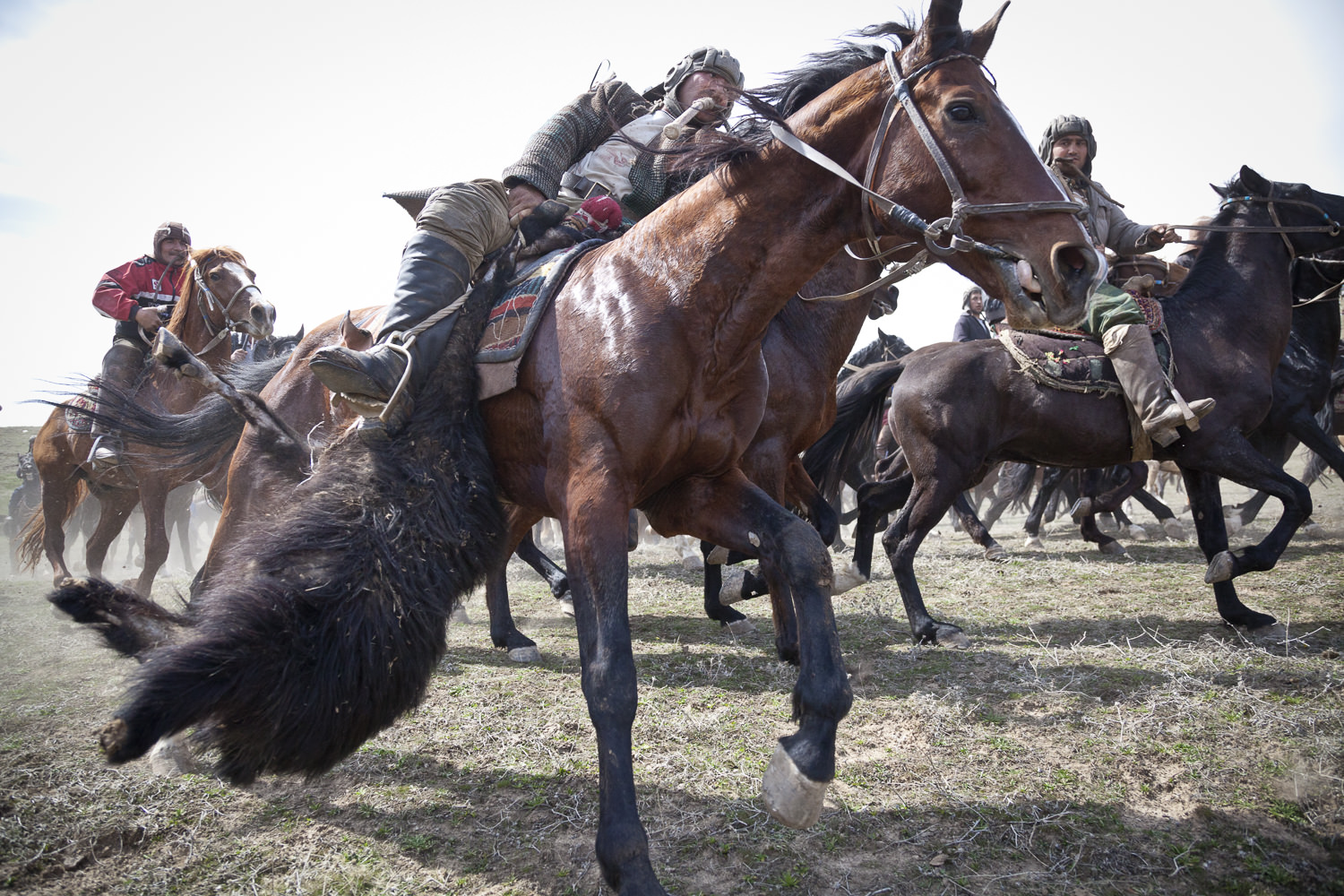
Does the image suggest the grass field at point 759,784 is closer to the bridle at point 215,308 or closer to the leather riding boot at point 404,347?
the leather riding boot at point 404,347

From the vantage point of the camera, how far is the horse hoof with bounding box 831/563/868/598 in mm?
Answer: 5426

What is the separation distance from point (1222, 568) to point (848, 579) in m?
2.24

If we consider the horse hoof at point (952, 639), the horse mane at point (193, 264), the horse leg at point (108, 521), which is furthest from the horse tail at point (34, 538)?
the horse hoof at point (952, 639)

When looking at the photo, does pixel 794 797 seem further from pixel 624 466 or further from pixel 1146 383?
pixel 1146 383

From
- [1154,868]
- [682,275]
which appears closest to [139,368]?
[682,275]

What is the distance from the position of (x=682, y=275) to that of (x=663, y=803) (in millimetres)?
1925

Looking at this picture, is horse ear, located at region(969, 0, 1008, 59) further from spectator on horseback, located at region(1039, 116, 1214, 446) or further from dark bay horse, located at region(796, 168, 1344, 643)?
dark bay horse, located at region(796, 168, 1344, 643)

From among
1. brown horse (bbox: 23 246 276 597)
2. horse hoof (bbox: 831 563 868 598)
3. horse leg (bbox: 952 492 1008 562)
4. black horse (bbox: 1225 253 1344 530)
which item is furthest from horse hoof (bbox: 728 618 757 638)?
black horse (bbox: 1225 253 1344 530)

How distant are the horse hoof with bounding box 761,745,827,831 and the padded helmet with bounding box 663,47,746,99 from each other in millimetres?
3372

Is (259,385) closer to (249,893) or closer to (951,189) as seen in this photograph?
(249,893)

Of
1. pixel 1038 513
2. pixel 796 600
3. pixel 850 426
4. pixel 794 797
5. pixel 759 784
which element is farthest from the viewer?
pixel 1038 513

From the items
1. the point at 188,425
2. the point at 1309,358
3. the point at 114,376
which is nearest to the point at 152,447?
the point at 188,425

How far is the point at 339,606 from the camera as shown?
262cm

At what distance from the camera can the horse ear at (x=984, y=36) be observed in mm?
2668
